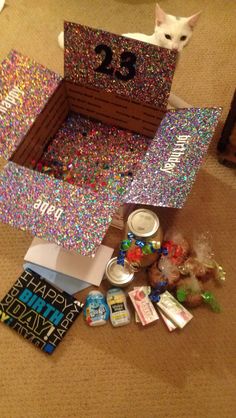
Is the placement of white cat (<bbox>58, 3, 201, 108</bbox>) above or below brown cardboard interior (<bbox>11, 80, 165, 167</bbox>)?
above

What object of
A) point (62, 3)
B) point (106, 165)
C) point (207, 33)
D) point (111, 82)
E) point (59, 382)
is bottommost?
point (59, 382)

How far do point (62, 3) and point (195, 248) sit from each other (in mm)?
1199

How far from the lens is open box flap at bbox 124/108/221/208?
80 cm

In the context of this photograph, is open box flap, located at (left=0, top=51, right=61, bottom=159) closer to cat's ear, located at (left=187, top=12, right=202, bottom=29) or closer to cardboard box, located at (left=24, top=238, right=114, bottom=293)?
cardboard box, located at (left=24, top=238, right=114, bottom=293)

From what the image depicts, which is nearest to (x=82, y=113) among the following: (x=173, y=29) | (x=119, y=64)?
(x=119, y=64)

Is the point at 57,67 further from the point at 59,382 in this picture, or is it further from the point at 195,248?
the point at 59,382

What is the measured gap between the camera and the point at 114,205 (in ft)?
2.64

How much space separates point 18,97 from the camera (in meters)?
0.91

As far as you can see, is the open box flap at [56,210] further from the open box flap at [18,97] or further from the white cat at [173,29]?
the white cat at [173,29]

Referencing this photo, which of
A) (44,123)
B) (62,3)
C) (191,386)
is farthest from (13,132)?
(62,3)

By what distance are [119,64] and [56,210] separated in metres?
0.41

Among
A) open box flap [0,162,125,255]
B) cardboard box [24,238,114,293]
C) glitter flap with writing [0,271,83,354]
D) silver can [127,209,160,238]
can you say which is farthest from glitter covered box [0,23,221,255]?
glitter flap with writing [0,271,83,354]

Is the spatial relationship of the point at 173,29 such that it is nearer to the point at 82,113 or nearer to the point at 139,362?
the point at 82,113

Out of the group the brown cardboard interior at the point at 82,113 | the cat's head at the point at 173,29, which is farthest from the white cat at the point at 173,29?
the brown cardboard interior at the point at 82,113
